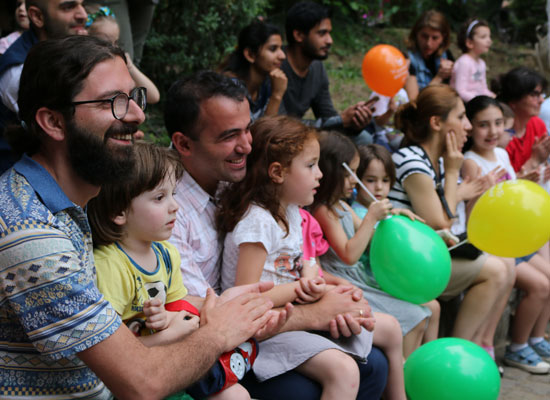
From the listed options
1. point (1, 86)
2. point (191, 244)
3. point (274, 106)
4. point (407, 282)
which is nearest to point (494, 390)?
point (407, 282)

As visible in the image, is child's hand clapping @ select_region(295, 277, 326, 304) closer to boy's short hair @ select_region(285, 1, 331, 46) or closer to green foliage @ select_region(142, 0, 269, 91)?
boy's short hair @ select_region(285, 1, 331, 46)

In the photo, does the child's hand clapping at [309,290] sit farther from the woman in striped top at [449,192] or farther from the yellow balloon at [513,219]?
the woman in striped top at [449,192]

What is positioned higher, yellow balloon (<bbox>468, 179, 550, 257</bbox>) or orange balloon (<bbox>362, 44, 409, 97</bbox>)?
orange balloon (<bbox>362, 44, 409, 97</bbox>)

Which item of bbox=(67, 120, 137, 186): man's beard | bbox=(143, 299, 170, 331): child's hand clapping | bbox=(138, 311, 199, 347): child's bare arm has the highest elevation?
bbox=(67, 120, 137, 186): man's beard

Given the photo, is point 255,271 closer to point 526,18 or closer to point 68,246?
point 68,246

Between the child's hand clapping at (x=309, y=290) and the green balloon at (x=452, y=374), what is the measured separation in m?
0.71

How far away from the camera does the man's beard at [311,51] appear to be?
5246 millimetres

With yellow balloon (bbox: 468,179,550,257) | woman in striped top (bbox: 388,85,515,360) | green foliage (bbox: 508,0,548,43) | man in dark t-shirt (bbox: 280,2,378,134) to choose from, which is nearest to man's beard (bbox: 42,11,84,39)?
man in dark t-shirt (bbox: 280,2,378,134)

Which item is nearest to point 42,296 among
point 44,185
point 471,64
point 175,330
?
point 44,185

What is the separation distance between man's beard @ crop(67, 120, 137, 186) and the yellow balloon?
225 centimetres

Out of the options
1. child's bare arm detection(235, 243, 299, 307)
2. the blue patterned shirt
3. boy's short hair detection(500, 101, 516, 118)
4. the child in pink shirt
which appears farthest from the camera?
the child in pink shirt

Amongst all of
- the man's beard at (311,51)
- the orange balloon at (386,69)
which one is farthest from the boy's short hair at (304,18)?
the orange balloon at (386,69)

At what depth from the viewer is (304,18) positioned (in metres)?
5.30

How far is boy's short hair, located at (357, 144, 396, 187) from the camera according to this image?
3.85 m
